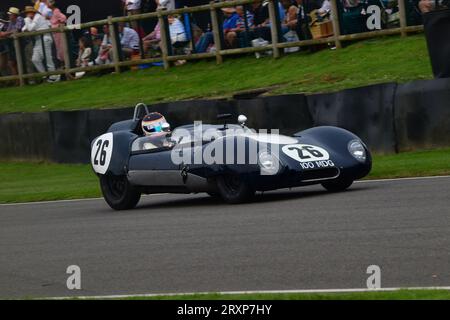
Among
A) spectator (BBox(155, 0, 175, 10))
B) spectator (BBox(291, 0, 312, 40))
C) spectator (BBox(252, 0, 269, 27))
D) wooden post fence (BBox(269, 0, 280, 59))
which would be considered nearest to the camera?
spectator (BBox(291, 0, 312, 40))

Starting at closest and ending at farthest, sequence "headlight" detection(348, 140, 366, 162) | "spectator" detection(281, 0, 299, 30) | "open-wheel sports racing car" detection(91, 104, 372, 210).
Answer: "open-wheel sports racing car" detection(91, 104, 372, 210) < "headlight" detection(348, 140, 366, 162) < "spectator" detection(281, 0, 299, 30)

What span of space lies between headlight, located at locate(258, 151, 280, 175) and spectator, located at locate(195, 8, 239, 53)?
1055cm

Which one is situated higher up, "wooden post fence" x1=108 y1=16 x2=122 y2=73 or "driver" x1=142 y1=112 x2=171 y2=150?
"wooden post fence" x1=108 y1=16 x2=122 y2=73

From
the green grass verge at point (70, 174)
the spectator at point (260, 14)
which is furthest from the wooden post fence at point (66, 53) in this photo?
the spectator at point (260, 14)

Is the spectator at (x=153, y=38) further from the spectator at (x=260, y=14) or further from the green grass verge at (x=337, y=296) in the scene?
the green grass verge at (x=337, y=296)

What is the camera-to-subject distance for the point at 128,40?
81.0ft

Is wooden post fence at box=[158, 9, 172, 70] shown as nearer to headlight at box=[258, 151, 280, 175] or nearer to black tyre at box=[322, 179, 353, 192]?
black tyre at box=[322, 179, 353, 192]

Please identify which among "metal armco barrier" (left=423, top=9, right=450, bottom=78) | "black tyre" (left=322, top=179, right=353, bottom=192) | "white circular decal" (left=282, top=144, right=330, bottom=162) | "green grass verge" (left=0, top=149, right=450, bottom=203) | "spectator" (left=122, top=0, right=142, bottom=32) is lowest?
"green grass verge" (left=0, top=149, right=450, bottom=203)

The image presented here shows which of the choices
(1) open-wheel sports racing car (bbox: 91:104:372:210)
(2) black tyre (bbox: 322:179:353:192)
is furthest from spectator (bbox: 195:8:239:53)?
(2) black tyre (bbox: 322:179:353:192)

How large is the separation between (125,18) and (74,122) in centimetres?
441

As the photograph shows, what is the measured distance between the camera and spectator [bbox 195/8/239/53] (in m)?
22.6

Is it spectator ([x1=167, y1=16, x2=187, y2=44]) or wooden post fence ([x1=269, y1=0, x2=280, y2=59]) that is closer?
wooden post fence ([x1=269, y1=0, x2=280, y2=59])
